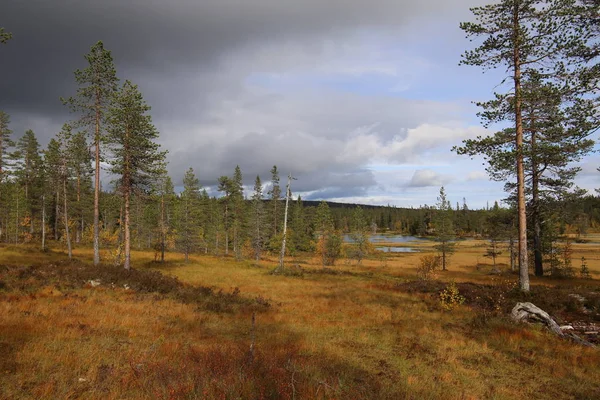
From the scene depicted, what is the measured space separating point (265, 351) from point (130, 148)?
20.1 meters

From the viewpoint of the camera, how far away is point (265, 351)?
8.07 m

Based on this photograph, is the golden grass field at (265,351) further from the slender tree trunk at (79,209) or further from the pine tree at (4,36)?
the slender tree trunk at (79,209)

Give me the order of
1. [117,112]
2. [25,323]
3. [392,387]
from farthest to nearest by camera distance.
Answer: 1. [117,112]
2. [25,323]
3. [392,387]

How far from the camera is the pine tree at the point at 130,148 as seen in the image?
21734 mm

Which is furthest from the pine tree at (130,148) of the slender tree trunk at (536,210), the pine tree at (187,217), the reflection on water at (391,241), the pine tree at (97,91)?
the reflection on water at (391,241)

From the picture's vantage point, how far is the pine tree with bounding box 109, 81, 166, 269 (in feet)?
71.3

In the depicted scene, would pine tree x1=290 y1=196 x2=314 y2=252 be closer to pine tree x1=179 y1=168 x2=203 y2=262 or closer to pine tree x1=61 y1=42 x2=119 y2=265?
pine tree x1=179 y1=168 x2=203 y2=262

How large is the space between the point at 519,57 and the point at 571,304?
38.0 feet

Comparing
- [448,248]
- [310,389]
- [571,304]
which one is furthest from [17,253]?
[448,248]

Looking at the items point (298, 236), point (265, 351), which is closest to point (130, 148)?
point (265, 351)

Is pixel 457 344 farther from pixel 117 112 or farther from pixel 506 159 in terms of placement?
pixel 117 112

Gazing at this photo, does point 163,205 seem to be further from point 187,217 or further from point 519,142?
point 519,142

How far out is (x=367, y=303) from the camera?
16.7m

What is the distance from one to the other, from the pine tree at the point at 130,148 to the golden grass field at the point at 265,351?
834 centimetres
